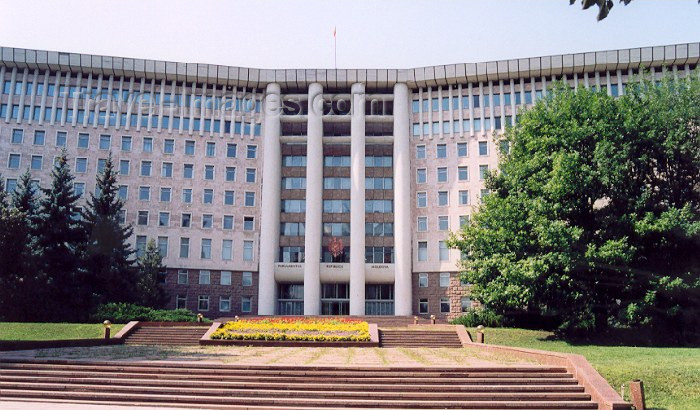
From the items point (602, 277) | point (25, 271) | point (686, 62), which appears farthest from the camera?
point (686, 62)

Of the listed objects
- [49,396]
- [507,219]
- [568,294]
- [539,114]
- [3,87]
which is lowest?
[49,396]

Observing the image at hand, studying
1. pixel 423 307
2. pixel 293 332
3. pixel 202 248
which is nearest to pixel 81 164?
pixel 202 248

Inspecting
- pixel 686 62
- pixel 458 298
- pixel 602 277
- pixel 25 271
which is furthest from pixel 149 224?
pixel 686 62

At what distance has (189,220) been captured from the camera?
47.6m

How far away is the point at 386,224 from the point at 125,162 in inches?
853

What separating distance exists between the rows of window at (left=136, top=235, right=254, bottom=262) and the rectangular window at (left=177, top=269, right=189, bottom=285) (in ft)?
3.77

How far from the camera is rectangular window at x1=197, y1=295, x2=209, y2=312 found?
46281mm

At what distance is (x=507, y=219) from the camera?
27.3 metres

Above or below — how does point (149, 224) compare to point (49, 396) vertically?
above

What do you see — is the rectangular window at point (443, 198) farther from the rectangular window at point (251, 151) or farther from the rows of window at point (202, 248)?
the rows of window at point (202, 248)

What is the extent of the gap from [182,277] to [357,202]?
15.1 metres

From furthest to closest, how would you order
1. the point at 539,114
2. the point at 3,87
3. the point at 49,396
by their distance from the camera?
the point at 3,87 < the point at 539,114 < the point at 49,396

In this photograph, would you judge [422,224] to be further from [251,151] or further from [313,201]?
[251,151]

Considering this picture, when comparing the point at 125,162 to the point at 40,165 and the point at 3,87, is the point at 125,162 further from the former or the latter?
the point at 3,87
